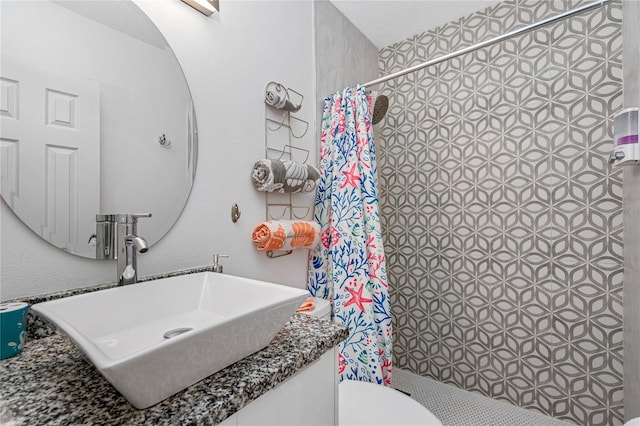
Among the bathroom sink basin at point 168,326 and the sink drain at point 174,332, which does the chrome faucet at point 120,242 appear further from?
the sink drain at point 174,332

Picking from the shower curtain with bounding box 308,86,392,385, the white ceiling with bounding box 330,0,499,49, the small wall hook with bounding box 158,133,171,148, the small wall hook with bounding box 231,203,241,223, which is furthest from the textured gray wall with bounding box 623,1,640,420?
the small wall hook with bounding box 158,133,171,148

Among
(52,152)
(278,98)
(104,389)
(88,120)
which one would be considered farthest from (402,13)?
(104,389)

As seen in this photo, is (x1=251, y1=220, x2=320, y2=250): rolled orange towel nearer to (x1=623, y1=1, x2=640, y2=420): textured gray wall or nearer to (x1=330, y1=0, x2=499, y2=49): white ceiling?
(x1=623, y1=1, x2=640, y2=420): textured gray wall

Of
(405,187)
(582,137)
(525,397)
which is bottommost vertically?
(525,397)

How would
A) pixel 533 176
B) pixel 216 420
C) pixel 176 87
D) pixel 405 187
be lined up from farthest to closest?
pixel 405 187 → pixel 533 176 → pixel 176 87 → pixel 216 420

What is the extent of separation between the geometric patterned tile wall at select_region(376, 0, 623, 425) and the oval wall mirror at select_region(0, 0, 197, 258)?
1.59 meters

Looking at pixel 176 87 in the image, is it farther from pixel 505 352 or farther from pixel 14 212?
pixel 505 352

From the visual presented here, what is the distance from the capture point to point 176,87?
42.5 inches

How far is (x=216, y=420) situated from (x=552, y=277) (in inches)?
74.3

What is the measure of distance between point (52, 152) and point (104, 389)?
629 mm

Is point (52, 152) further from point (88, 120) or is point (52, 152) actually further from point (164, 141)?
point (164, 141)

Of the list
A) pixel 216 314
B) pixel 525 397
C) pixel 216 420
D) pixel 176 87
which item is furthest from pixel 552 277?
pixel 176 87

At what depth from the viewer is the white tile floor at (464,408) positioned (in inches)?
65.7

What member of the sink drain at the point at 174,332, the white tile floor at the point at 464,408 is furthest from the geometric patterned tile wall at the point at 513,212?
the sink drain at the point at 174,332
